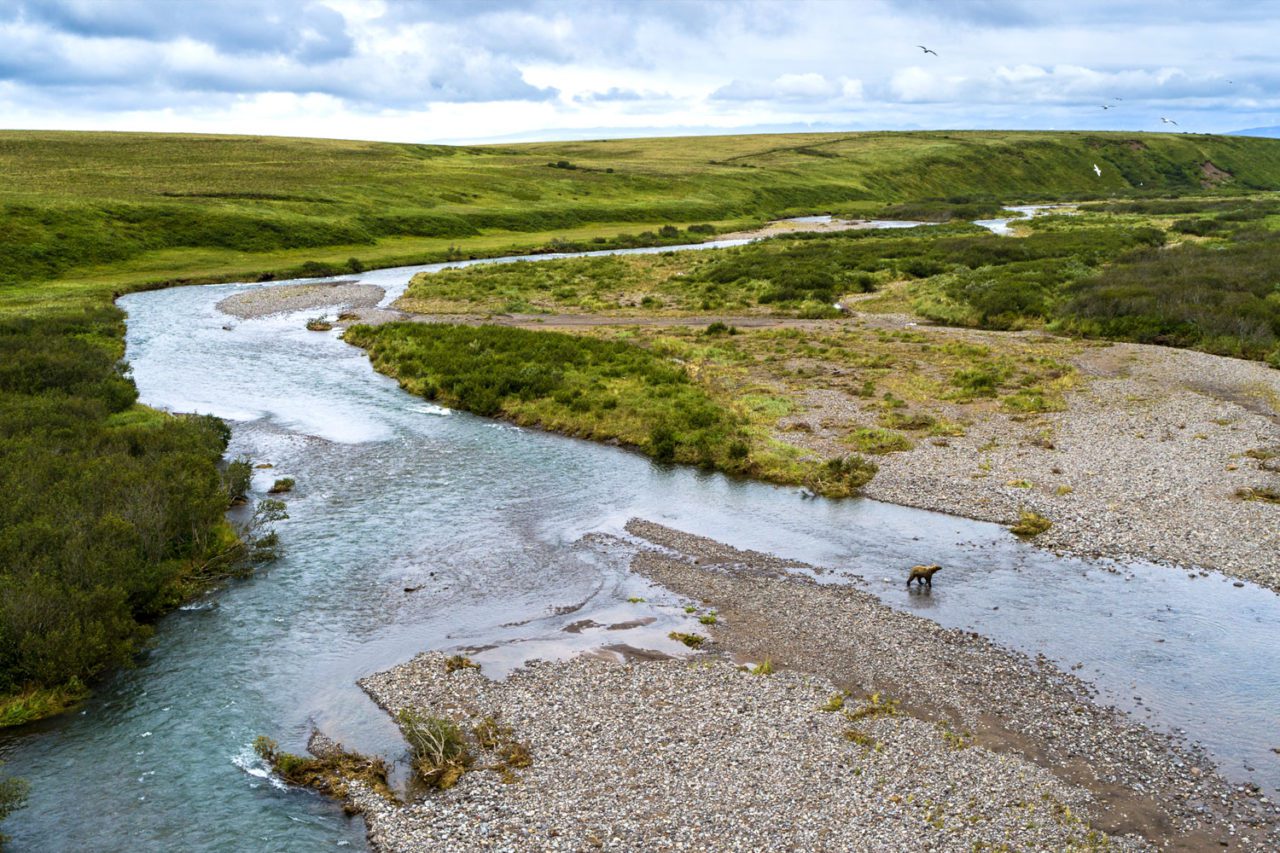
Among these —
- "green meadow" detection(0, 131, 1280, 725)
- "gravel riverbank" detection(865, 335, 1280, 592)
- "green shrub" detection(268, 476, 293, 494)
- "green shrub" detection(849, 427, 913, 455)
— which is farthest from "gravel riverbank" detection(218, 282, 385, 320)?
"gravel riverbank" detection(865, 335, 1280, 592)

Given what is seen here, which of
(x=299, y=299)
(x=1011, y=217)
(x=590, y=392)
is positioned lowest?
(x=590, y=392)

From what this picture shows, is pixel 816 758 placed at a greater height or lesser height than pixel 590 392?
lesser

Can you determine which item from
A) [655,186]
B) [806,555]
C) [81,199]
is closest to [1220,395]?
[806,555]

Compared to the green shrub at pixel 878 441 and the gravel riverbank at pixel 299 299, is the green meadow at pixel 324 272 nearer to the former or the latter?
the green shrub at pixel 878 441

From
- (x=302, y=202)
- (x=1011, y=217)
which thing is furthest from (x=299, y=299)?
(x=1011, y=217)

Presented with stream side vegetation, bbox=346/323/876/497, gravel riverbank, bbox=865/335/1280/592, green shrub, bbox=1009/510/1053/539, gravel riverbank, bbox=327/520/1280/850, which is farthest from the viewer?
stream side vegetation, bbox=346/323/876/497

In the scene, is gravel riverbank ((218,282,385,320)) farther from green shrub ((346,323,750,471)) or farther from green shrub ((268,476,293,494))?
green shrub ((268,476,293,494))

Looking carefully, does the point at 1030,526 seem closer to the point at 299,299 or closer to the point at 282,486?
the point at 282,486
